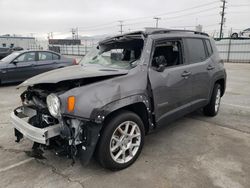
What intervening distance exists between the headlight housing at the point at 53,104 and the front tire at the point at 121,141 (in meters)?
0.60

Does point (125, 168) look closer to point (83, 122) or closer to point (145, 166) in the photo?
point (145, 166)

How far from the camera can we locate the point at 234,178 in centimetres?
276

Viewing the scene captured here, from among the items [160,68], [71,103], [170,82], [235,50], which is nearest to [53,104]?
[71,103]

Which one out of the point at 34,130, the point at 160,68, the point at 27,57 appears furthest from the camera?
the point at 27,57

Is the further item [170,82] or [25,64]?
[25,64]

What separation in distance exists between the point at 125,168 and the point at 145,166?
0.28 metres

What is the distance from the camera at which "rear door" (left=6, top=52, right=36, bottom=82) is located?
8555mm

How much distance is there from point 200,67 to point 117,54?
1619mm

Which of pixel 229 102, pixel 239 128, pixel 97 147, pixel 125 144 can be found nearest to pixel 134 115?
pixel 125 144

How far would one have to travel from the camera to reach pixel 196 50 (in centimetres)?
424

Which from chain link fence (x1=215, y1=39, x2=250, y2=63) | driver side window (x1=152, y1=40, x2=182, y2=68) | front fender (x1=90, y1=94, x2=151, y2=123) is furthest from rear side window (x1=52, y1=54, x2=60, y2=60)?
chain link fence (x1=215, y1=39, x2=250, y2=63)

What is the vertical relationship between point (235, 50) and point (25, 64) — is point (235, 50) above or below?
above

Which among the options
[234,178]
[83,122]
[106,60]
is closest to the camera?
A: [83,122]

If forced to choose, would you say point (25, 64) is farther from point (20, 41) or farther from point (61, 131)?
point (20, 41)
